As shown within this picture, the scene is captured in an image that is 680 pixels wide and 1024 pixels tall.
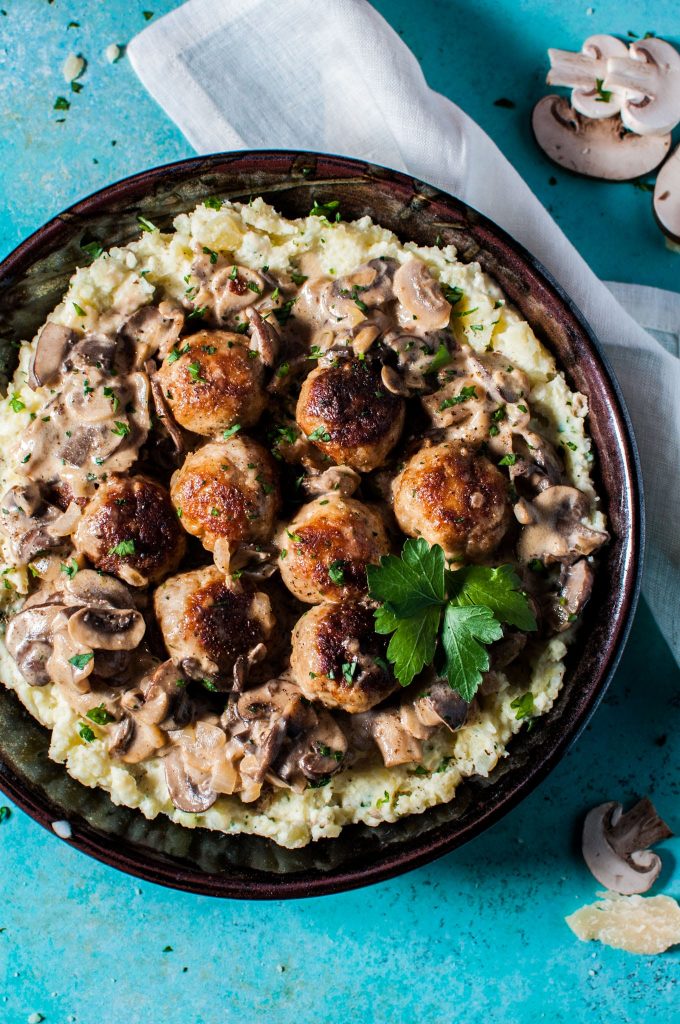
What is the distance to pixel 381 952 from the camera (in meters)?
5.70

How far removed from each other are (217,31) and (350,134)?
1.02 m

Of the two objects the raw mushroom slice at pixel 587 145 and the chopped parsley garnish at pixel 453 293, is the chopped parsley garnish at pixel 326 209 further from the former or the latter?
the raw mushroom slice at pixel 587 145

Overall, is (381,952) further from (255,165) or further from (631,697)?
(255,165)

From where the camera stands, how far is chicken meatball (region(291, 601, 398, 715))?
4.23m

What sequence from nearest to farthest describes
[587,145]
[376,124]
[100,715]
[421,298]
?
[100,715] < [421,298] < [376,124] < [587,145]

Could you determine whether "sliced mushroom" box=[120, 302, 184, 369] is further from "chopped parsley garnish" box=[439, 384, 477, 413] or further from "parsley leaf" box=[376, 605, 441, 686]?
"parsley leaf" box=[376, 605, 441, 686]

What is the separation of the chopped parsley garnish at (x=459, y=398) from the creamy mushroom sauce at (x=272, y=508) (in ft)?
0.06

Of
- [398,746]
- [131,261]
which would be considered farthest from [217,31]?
[398,746]

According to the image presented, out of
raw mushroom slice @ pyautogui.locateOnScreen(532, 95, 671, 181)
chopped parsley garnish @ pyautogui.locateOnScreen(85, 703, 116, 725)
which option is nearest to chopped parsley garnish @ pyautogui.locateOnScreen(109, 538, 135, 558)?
chopped parsley garnish @ pyautogui.locateOnScreen(85, 703, 116, 725)

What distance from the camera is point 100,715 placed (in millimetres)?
4469

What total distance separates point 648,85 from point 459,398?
2.65m

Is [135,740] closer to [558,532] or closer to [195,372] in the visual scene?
[195,372]

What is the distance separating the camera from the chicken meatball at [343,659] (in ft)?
13.9

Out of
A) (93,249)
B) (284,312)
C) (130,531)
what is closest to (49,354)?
(93,249)
